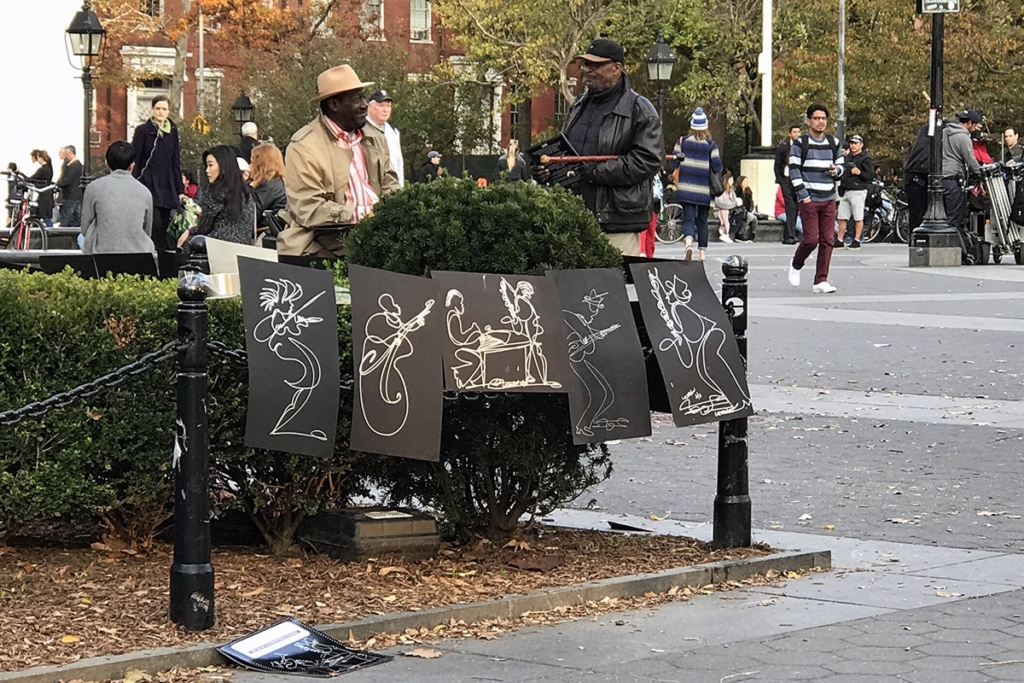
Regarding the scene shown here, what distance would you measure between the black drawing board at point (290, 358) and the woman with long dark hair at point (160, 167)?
1255cm

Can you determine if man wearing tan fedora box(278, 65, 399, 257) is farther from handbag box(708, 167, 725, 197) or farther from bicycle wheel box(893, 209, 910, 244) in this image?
bicycle wheel box(893, 209, 910, 244)

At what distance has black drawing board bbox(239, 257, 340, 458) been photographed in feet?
20.6

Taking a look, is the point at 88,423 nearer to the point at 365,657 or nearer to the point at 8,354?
the point at 8,354

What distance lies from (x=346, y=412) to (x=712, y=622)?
152 centimetres

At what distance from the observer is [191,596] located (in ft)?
19.4

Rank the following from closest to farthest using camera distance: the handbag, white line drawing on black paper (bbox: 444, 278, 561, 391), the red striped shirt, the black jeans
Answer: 1. white line drawing on black paper (bbox: 444, 278, 561, 391)
2. the red striped shirt
3. the handbag
4. the black jeans

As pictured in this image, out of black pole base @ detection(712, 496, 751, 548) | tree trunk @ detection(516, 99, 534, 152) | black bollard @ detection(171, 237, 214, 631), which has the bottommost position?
black pole base @ detection(712, 496, 751, 548)

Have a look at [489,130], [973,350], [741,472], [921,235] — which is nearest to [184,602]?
[741,472]

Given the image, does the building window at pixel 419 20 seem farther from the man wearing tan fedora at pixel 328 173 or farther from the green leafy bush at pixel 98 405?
the green leafy bush at pixel 98 405

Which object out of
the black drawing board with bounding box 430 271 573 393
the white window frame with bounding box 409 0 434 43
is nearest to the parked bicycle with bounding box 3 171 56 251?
the black drawing board with bounding box 430 271 573 393

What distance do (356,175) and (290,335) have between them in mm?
3074

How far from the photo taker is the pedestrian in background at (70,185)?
30984 mm

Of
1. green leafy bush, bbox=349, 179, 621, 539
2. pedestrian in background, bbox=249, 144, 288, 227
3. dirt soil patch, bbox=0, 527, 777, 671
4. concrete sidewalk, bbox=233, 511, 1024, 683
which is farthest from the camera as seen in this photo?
pedestrian in background, bbox=249, 144, 288, 227

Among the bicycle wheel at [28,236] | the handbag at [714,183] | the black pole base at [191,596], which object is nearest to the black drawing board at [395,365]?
the black pole base at [191,596]
